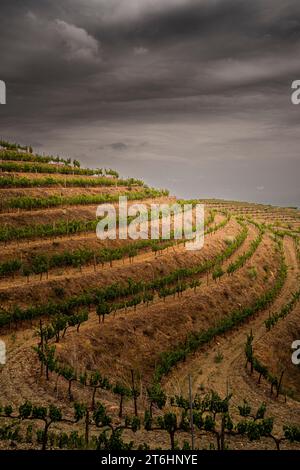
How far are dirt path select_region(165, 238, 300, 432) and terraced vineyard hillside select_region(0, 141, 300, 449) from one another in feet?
0.36

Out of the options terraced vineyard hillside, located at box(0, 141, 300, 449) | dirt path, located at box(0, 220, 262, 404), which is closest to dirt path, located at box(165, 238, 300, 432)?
terraced vineyard hillside, located at box(0, 141, 300, 449)

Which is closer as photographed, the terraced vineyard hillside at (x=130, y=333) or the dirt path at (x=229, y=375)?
the terraced vineyard hillside at (x=130, y=333)

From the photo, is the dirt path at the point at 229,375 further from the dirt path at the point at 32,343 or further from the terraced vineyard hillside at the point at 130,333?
the dirt path at the point at 32,343

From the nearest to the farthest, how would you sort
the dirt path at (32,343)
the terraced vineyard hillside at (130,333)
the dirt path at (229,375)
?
the terraced vineyard hillside at (130,333), the dirt path at (32,343), the dirt path at (229,375)

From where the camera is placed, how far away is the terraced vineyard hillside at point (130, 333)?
1633 cm

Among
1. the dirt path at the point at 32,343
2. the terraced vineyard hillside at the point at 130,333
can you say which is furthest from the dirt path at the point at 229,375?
the dirt path at the point at 32,343

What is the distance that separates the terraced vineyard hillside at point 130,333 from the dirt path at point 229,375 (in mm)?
110

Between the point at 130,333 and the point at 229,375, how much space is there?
6.84m

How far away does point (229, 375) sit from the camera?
82.6 feet

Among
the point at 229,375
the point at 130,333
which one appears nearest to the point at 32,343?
the point at 130,333

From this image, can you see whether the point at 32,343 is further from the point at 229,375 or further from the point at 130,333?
the point at 229,375

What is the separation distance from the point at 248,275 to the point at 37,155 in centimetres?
3065

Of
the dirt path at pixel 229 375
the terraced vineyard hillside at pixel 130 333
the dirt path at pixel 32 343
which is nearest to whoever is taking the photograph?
the terraced vineyard hillside at pixel 130 333

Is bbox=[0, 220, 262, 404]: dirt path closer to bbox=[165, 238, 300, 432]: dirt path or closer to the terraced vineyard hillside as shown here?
the terraced vineyard hillside
